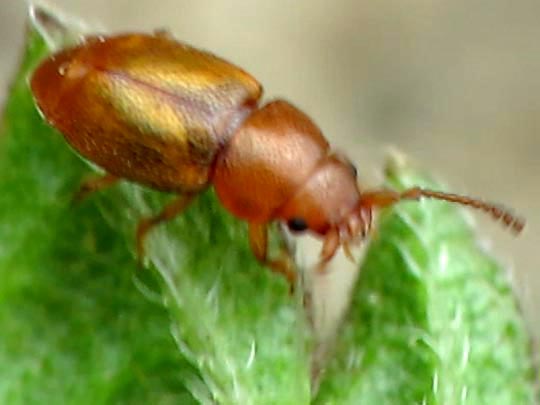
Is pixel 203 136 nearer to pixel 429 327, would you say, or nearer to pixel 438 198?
pixel 438 198

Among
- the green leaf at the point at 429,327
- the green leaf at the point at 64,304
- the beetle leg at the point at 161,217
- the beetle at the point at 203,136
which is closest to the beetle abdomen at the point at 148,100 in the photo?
the beetle at the point at 203,136

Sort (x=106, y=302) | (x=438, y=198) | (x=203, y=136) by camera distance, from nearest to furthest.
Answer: (x=106, y=302) → (x=438, y=198) → (x=203, y=136)

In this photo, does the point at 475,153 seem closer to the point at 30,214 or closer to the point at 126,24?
the point at 126,24

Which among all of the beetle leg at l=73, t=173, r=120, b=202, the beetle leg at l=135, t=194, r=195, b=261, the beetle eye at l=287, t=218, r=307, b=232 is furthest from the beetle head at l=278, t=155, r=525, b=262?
the beetle leg at l=73, t=173, r=120, b=202

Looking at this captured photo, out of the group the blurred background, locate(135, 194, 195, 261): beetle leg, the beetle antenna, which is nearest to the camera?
locate(135, 194, 195, 261): beetle leg

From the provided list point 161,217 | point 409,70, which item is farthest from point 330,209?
point 409,70

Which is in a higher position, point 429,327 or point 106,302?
point 429,327

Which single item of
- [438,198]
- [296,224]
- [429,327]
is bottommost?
[296,224]

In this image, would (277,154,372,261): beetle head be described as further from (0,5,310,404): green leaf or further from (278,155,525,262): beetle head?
(0,5,310,404): green leaf

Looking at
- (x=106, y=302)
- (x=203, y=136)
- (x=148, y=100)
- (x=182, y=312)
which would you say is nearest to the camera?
(x=182, y=312)
